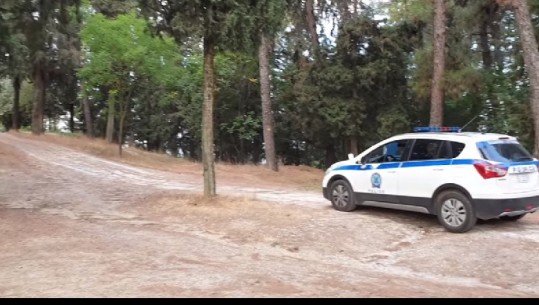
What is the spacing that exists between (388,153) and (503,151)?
2168mm

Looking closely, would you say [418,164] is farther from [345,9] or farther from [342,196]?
[345,9]

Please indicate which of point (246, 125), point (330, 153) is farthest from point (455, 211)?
point (246, 125)

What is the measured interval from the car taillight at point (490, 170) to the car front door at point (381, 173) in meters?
1.65

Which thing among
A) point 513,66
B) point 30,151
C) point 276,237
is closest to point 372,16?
point 513,66

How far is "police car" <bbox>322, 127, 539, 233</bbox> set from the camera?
9219 millimetres

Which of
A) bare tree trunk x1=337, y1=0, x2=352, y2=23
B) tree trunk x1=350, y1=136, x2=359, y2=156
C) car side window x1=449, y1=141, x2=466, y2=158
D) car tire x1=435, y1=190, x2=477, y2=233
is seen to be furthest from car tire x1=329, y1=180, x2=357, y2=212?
bare tree trunk x1=337, y1=0, x2=352, y2=23

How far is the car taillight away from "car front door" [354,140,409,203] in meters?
1.65

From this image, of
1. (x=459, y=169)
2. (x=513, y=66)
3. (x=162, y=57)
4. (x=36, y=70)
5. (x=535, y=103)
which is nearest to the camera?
(x=459, y=169)

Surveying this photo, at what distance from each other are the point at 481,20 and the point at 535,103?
8.51 meters

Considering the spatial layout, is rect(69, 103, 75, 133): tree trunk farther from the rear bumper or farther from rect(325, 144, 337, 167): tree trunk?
the rear bumper

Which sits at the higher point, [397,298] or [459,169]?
[459,169]

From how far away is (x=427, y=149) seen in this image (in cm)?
1020

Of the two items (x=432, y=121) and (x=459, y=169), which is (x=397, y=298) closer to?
(x=459, y=169)

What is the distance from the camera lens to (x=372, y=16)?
84.7 feet
